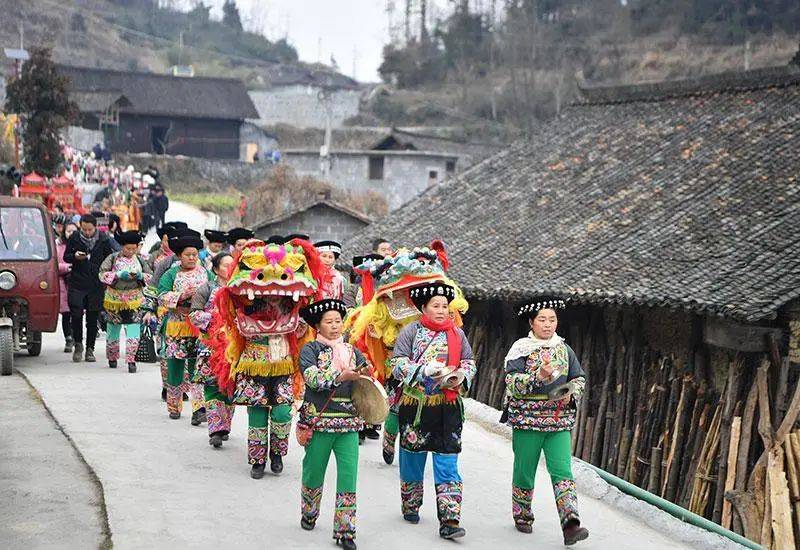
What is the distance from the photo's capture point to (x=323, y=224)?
35.7m

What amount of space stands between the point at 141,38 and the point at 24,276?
87.2 meters

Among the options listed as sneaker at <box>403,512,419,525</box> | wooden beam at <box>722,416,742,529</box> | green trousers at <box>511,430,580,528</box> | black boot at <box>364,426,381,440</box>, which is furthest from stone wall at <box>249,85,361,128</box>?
green trousers at <box>511,430,580,528</box>

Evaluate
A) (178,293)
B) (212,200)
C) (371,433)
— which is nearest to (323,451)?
(371,433)

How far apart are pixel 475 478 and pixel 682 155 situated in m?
13.8

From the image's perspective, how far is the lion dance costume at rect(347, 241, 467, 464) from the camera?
399 inches

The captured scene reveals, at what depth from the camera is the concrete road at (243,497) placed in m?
8.57

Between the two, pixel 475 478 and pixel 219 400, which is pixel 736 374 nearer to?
pixel 475 478

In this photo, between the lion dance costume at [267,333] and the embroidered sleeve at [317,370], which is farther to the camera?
the lion dance costume at [267,333]

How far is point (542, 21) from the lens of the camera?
245 ft

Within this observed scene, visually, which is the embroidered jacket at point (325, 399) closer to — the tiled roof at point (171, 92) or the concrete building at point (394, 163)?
the concrete building at point (394, 163)

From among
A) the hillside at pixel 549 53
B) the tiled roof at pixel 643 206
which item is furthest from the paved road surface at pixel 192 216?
the hillside at pixel 549 53

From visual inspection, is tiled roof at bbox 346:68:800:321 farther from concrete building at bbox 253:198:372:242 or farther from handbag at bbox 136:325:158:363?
concrete building at bbox 253:198:372:242

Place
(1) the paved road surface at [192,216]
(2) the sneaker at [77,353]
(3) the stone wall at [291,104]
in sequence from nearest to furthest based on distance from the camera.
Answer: (2) the sneaker at [77,353] < (1) the paved road surface at [192,216] < (3) the stone wall at [291,104]

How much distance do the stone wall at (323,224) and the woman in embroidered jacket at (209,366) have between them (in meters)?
23.7
